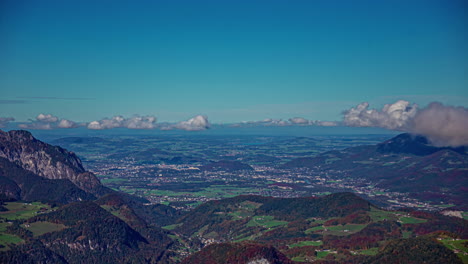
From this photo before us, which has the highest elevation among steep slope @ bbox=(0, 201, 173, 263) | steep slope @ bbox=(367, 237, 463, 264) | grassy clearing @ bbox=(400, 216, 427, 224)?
steep slope @ bbox=(367, 237, 463, 264)

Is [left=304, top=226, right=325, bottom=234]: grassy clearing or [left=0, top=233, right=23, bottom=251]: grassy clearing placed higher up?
[left=0, top=233, right=23, bottom=251]: grassy clearing

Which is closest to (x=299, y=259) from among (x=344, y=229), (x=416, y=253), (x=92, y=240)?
(x=416, y=253)

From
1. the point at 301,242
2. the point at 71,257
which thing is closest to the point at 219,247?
the point at 301,242

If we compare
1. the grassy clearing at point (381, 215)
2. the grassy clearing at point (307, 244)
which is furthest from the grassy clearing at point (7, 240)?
the grassy clearing at point (381, 215)

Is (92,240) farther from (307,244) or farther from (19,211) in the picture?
(307,244)

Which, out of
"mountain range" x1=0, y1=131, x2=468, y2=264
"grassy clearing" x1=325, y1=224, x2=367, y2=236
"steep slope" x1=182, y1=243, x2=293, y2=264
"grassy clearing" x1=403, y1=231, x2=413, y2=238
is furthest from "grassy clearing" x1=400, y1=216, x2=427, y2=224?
"steep slope" x1=182, y1=243, x2=293, y2=264

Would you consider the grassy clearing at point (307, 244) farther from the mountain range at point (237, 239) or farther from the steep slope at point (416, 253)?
the steep slope at point (416, 253)

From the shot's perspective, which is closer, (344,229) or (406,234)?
(406,234)

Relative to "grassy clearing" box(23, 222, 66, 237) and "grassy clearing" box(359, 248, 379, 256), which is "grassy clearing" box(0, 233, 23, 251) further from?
"grassy clearing" box(359, 248, 379, 256)

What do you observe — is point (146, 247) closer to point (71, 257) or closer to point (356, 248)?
point (71, 257)
